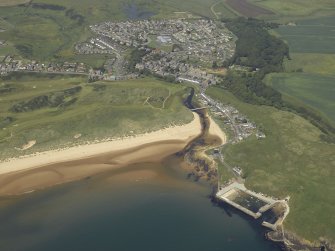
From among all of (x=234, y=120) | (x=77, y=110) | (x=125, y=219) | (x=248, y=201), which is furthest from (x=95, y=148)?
(x=248, y=201)

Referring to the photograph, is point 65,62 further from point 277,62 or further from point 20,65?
point 277,62

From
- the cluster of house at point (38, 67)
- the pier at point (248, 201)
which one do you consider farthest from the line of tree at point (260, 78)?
the cluster of house at point (38, 67)

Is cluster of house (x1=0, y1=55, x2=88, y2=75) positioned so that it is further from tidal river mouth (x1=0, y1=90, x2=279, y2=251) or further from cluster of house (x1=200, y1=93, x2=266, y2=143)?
tidal river mouth (x1=0, y1=90, x2=279, y2=251)

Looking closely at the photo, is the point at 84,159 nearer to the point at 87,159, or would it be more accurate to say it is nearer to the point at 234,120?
the point at 87,159

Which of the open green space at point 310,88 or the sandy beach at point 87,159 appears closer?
the sandy beach at point 87,159

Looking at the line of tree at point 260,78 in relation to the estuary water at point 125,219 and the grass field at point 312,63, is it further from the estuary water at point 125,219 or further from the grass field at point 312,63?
the estuary water at point 125,219

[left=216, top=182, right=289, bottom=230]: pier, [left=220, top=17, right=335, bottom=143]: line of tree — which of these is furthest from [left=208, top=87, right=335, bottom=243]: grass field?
[left=220, top=17, right=335, bottom=143]: line of tree
